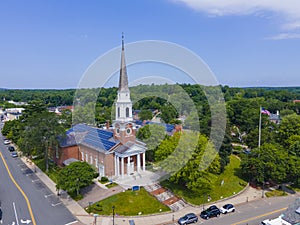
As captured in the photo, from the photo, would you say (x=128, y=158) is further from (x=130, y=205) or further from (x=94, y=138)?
(x=94, y=138)

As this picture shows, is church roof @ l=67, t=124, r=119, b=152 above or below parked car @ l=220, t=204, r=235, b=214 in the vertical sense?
above

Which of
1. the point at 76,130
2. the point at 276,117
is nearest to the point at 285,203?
the point at 76,130

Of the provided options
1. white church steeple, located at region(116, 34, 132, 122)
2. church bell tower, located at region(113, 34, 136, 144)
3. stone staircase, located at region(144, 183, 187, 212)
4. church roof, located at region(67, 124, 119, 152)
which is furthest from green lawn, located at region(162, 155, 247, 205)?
white church steeple, located at region(116, 34, 132, 122)

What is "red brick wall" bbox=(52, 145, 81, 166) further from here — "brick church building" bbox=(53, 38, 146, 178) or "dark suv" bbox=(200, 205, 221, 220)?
"dark suv" bbox=(200, 205, 221, 220)

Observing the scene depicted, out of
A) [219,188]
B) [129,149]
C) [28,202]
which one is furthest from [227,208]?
[28,202]

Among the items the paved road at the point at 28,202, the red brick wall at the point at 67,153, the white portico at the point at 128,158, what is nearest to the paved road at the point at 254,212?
the white portico at the point at 128,158

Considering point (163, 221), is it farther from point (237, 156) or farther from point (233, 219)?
point (237, 156)

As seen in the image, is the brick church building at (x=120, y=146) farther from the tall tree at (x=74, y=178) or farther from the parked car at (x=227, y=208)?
the parked car at (x=227, y=208)
